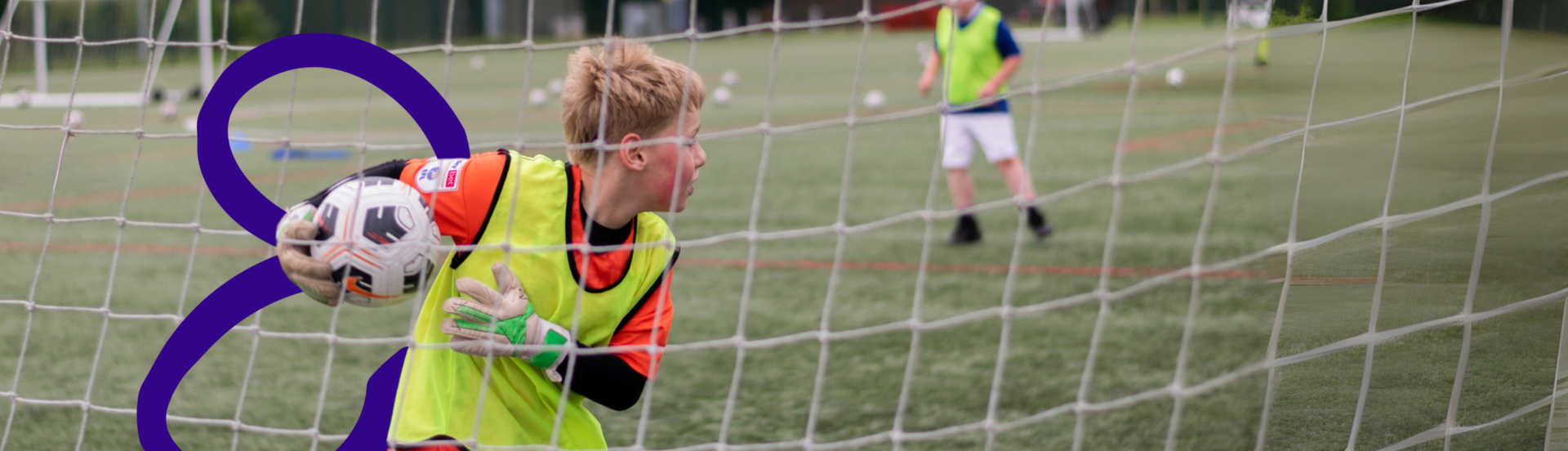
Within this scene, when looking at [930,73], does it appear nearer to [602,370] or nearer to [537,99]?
[602,370]

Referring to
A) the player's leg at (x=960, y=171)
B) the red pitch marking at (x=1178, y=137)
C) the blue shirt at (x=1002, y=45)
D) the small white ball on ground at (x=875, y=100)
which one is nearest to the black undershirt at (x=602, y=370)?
the player's leg at (x=960, y=171)

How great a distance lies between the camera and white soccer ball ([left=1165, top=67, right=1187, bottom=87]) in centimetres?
1505

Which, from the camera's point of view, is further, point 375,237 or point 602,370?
point 602,370

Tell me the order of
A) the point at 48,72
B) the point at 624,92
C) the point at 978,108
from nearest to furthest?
1. the point at 624,92
2. the point at 978,108
3. the point at 48,72

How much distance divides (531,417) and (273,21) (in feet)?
66.4

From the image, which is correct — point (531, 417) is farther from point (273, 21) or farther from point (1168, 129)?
point (273, 21)

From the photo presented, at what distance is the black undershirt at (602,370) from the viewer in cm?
197

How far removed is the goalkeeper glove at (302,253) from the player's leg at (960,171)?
13.9 ft

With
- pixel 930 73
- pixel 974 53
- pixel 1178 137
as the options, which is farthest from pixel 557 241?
pixel 1178 137

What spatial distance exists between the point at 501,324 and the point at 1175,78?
14.5m

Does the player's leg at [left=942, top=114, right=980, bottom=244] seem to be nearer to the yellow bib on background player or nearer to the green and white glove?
the yellow bib on background player

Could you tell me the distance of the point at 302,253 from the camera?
185 cm

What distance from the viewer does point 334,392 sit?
12.1ft

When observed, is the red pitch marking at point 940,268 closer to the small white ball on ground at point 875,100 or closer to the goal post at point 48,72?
the goal post at point 48,72
